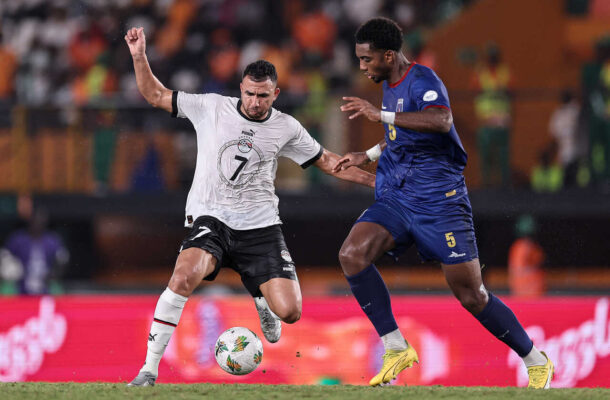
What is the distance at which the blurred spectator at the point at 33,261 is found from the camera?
1341 centimetres

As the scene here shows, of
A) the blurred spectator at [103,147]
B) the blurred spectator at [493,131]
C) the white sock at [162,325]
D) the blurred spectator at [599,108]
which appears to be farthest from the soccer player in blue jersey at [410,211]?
the blurred spectator at [103,147]

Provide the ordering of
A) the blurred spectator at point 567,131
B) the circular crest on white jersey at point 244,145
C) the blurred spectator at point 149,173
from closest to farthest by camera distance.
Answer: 1. the circular crest on white jersey at point 244,145
2. the blurred spectator at point 567,131
3. the blurred spectator at point 149,173

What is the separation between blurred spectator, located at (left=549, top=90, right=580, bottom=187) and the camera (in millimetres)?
13336

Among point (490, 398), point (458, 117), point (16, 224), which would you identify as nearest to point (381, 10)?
point (458, 117)

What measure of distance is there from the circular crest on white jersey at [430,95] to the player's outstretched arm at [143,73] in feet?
6.26

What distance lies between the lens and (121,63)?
50.8 ft

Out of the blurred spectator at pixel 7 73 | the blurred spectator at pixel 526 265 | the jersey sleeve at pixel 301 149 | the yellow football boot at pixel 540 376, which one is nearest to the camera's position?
the yellow football boot at pixel 540 376

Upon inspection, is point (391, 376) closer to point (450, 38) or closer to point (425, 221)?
point (425, 221)

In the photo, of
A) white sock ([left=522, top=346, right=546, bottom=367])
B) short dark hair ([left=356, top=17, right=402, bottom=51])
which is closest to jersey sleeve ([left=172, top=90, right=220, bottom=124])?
short dark hair ([left=356, top=17, right=402, bottom=51])

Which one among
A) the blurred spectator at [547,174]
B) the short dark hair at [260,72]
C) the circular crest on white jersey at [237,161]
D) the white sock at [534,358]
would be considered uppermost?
the short dark hair at [260,72]

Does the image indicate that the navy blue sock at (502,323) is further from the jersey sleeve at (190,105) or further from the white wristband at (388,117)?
the jersey sleeve at (190,105)

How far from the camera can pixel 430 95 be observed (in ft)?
21.0

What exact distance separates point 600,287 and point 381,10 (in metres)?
6.54

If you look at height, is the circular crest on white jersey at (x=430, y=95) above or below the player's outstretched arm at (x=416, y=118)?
above
